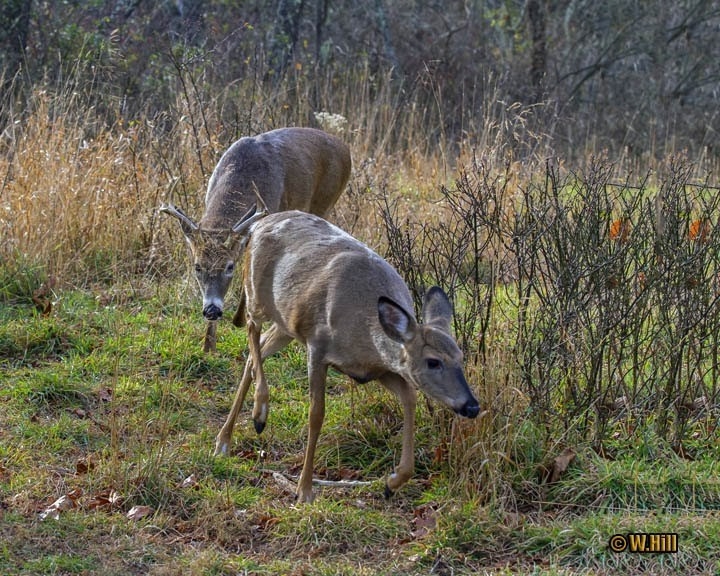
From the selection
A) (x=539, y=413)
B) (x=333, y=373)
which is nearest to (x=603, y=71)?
(x=333, y=373)

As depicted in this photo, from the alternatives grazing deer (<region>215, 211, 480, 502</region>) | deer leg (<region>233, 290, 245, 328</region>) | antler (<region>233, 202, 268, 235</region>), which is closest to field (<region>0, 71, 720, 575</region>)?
grazing deer (<region>215, 211, 480, 502</region>)

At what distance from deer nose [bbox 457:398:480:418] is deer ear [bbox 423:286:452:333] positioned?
1.79ft

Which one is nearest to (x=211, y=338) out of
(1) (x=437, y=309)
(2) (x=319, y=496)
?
(2) (x=319, y=496)

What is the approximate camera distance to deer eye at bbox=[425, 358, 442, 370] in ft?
18.0

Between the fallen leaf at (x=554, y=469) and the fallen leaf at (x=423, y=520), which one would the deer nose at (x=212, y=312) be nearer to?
the fallen leaf at (x=423, y=520)

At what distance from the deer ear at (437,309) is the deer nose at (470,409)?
55cm

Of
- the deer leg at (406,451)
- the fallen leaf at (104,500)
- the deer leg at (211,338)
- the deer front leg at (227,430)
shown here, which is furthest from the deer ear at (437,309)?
the deer leg at (211,338)

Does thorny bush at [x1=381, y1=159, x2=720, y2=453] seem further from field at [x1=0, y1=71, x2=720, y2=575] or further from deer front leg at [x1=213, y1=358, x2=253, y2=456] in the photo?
deer front leg at [x1=213, y1=358, x2=253, y2=456]

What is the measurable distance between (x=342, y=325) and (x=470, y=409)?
97cm

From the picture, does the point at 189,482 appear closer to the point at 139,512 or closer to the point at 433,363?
the point at 139,512

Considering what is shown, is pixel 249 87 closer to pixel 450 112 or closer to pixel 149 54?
pixel 149 54

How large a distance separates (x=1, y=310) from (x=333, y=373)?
2.72 meters

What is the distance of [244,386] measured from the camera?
6852mm

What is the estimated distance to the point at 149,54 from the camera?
15.3 m
